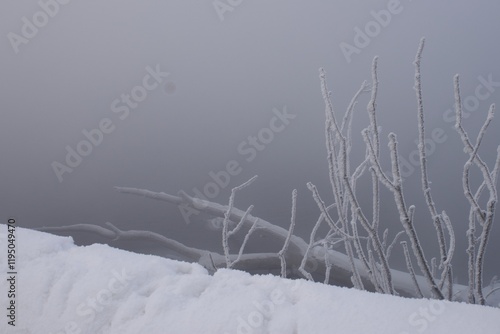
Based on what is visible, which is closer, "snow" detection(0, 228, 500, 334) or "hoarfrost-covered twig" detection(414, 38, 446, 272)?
"snow" detection(0, 228, 500, 334)

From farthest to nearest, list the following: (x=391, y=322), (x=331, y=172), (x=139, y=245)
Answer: (x=139, y=245) < (x=331, y=172) < (x=391, y=322)

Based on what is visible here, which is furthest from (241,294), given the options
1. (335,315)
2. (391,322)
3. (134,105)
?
(134,105)

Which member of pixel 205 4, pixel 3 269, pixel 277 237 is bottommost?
pixel 277 237

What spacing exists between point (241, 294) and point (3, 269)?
0.82 metres

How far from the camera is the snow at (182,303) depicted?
0.85m

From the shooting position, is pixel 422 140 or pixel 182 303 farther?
pixel 422 140

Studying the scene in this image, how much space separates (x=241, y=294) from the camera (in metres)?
0.99

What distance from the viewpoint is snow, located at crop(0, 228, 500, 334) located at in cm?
85

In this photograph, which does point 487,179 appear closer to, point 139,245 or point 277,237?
point 277,237

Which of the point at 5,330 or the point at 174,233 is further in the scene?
the point at 174,233

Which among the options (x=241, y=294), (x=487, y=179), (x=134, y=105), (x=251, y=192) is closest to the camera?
(x=241, y=294)

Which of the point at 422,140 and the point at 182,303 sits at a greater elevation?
the point at 182,303

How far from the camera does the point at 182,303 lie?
101 centimetres

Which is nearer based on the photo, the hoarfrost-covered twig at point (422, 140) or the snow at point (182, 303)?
the snow at point (182, 303)
